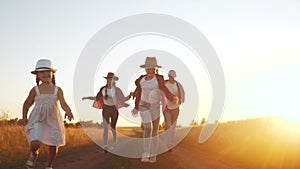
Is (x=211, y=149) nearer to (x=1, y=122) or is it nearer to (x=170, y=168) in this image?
(x=170, y=168)

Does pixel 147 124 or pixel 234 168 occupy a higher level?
pixel 147 124

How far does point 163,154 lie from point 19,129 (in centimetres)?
805

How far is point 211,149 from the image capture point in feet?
62.5

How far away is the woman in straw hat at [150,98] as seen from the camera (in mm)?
12844

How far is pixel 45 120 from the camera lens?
10086 millimetres

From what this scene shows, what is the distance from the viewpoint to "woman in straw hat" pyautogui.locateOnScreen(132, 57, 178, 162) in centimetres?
1284

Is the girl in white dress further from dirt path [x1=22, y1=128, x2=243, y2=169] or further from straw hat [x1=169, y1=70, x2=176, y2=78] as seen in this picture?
straw hat [x1=169, y1=70, x2=176, y2=78]

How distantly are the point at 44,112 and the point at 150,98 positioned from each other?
353 cm

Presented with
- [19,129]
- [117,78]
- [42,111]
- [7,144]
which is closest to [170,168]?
[42,111]

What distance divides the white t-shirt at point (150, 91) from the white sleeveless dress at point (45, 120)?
3.17 meters

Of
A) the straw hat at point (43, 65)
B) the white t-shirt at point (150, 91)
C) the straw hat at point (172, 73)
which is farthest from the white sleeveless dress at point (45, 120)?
the straw hat at point (172, 73)

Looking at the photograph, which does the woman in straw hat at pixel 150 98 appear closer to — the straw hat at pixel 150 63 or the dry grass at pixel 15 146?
the straw hat at pixel 150 63

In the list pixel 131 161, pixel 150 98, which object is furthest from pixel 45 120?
pixel 131 161

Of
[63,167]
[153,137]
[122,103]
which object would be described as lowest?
[63,167]
